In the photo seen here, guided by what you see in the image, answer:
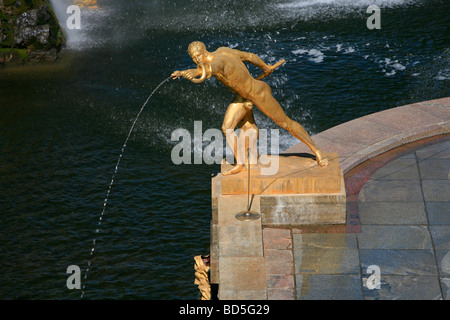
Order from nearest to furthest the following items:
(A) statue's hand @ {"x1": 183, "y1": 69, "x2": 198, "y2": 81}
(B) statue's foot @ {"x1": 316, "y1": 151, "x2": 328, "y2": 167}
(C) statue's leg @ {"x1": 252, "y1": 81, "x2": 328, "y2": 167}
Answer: (A) statue's hand @ {"x1": 183, "y1": 69, "x2": 198, "y2": 81}, (C) statue's leg @ {"x1": 252, "y1": 81, "x2": 328, "y2": 167}, (B) statue's foot @ {"x1": 316, "y1": 151, "x2": 328, "y2": 167}

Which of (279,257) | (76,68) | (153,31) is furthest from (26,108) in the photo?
(279,257)

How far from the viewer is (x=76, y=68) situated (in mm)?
24062

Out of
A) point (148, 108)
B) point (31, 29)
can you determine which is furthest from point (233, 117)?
point (31, 29)

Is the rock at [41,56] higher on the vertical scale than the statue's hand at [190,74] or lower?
higher

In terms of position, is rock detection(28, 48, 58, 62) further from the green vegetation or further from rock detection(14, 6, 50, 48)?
rock detection(14, 6, 50, 48)

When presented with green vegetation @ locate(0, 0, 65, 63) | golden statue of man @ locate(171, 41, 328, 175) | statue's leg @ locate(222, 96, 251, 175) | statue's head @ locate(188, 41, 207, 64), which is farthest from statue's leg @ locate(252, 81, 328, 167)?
green vegetation @ locate(0, 0, 65, 63)

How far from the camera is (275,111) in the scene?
12.3 meters

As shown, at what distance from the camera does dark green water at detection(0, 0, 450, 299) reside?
14852 millimetres

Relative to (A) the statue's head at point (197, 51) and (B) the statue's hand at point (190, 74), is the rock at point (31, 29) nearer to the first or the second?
(A) the statue's head at point (197, 51)

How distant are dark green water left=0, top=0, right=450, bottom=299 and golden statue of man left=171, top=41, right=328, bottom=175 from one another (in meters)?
3.65

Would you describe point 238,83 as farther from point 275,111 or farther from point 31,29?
point 31,29

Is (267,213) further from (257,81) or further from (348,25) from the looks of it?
(348,25)

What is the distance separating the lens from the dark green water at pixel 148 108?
14.9 m

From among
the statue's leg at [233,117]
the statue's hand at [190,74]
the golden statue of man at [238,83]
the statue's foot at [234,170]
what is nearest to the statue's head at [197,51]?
the golden statue of man at [238,83]
